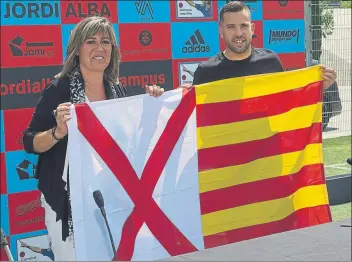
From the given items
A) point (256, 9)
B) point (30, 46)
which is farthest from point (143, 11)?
point (256, 9)

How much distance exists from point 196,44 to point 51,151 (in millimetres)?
2287

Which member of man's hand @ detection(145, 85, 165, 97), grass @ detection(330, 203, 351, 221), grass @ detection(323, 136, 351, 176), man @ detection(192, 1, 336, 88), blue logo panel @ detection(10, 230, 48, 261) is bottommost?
grass @ detection(330, 203, 351, 221)

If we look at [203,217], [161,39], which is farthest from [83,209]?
[161,39]

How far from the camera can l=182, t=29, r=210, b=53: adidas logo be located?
4.94 metres

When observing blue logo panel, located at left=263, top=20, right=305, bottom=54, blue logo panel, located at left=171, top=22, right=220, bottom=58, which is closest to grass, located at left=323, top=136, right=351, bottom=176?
blue logo panel, located at left=263, top=20, right=305, bottom=54

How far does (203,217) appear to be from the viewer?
3.44 m

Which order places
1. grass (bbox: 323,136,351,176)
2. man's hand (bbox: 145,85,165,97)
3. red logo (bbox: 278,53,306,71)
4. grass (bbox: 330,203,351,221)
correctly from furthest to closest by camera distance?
grass (bbox: 323,136,351,176), grass (bbox: 330,203,351,221), red logo (bbox: 278,53,306,71), man's hand (bbox: 145,85,165,97)

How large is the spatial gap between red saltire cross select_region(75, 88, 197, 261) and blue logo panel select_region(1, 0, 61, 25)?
143cm

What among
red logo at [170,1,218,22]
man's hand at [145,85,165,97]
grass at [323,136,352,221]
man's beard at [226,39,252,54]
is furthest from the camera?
grass at [323,136,352,221]

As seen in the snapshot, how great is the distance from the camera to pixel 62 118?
283 centimetres

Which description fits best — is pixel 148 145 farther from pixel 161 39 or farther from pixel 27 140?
pixel 161 39

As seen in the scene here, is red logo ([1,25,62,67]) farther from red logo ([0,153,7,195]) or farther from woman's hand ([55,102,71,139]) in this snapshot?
woman's hand ([55,102,71,139])

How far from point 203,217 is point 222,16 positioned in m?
1.25

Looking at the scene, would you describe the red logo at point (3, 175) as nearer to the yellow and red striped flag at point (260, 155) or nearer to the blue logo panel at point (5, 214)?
the blue logo panel at point (5, 214)
